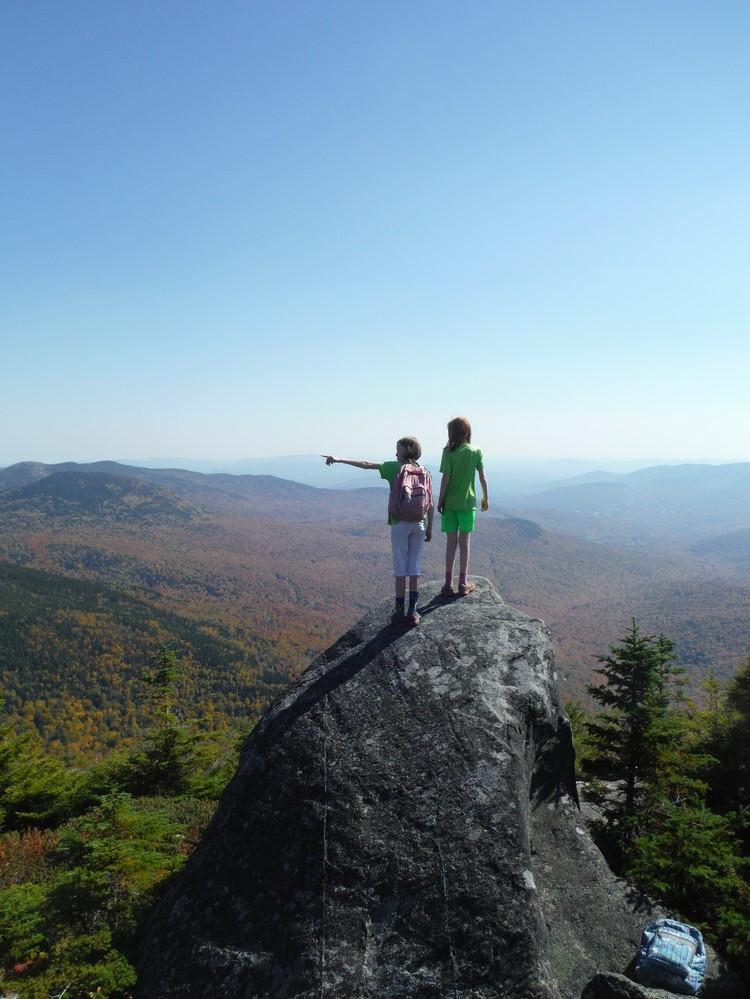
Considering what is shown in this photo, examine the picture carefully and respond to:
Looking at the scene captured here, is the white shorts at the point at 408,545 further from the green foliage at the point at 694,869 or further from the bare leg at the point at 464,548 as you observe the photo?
the green foliage at the point at 694,869

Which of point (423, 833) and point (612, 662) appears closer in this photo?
point (423, 833)

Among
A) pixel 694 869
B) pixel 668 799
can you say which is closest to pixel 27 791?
pixel 668 799

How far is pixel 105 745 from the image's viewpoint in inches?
4085

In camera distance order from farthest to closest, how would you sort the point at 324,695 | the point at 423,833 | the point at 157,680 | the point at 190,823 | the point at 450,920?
the point at 157,680, the point at 190,823, the point at 324,695, the point at 423,833, the point at 450,920

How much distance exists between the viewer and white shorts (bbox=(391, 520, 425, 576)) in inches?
366

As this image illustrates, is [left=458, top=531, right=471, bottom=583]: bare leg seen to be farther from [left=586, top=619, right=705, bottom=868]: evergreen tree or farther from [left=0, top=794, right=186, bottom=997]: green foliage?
[left=0, top=794, right=186, bottom=997]: green foliage

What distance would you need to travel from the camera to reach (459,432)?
9.86m

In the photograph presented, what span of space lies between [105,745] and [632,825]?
118 m

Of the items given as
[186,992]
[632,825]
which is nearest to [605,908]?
[632,825]

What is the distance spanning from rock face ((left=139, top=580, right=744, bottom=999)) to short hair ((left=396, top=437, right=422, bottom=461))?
3169 mm

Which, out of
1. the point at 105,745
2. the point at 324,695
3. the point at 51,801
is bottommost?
the point at 105,745

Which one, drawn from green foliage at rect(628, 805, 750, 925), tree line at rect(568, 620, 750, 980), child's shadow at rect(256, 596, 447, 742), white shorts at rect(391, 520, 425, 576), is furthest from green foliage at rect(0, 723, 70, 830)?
green foliage at rect(628, 805, 750, 925)

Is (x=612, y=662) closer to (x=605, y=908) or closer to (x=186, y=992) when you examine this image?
(x=605, y=908)

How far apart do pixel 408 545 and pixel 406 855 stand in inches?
181
